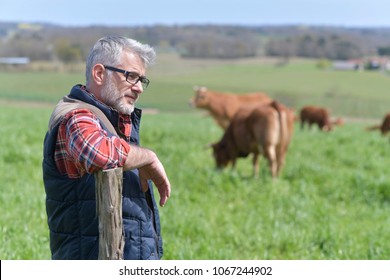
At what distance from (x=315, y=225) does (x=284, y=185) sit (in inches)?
106

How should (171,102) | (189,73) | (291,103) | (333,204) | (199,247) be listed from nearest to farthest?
(199,247), (333,204), (171,102), (291,103), (189,73)

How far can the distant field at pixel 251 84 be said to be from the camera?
1956 inches

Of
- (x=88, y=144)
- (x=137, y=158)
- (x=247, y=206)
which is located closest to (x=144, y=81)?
(x=137, y=158)

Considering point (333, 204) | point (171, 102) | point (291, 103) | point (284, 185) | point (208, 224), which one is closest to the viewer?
point (208, 224)

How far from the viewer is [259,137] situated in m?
11.7

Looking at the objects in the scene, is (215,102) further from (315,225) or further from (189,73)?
(189,73)

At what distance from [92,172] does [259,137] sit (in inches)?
355

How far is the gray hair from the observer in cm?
308

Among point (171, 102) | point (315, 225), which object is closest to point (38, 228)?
point (315, 225)

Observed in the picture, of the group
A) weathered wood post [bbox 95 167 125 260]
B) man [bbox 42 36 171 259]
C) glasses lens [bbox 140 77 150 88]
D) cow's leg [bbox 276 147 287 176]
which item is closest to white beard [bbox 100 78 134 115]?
man [bbox 42 36 171 259]

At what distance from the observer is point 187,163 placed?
11.9 meters

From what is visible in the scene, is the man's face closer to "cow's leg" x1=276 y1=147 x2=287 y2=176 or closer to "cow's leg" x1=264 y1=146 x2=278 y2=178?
"cow's leg" x1=264 y1=146 x2=278 y2=178

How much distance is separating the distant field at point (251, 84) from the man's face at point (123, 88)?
122ft

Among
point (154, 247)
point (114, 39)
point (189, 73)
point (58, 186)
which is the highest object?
point (114, 39)
